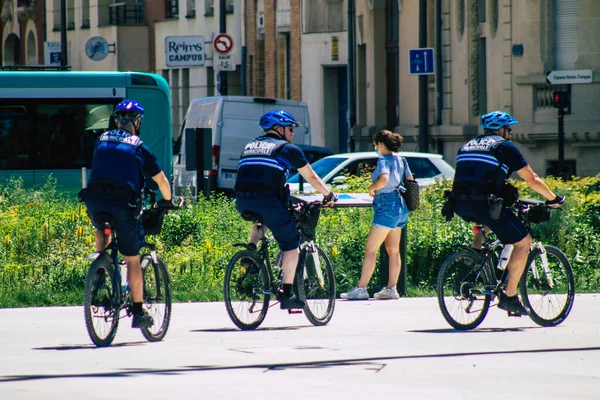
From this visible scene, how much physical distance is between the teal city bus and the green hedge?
7.42 meters

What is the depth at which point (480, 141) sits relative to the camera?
38.3 feet

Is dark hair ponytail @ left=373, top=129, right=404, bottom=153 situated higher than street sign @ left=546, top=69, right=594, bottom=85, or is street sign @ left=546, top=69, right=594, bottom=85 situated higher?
street sign @ left=546, top=69, right=594, bottom=85

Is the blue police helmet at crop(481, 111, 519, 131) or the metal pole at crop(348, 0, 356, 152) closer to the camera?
the blue police helmet at crop(481, 111, 519, 131)

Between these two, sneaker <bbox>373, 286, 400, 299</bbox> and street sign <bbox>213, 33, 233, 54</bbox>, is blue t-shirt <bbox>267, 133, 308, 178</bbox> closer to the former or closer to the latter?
sneaker <bbox>373, 286, 400, 299</bbox>

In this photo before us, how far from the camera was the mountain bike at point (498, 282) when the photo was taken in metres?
11.7

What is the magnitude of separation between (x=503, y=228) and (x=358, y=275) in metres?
3.82

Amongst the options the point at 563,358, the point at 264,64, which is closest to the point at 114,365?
the point at 563,358

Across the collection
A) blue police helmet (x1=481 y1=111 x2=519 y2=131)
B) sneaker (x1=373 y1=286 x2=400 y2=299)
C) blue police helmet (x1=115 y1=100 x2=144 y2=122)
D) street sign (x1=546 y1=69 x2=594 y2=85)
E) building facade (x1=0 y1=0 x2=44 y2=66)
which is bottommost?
sneaker (x1=373 y1=286 x2=400 y2=299)

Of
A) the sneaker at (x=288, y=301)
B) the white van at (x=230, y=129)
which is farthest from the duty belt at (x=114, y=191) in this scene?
the white van at (x=230, y=129)

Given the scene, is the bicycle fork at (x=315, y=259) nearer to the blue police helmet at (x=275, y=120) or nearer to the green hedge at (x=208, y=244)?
the blue police helmet at (x=275, y=120)

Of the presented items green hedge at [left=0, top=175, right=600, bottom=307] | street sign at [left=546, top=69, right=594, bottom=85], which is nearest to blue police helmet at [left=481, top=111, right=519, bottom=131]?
green hedge at [left=0, top=175, right=600, bottom=307]

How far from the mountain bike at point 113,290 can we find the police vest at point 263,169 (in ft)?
2.70

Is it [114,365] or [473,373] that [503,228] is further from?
[114,365]

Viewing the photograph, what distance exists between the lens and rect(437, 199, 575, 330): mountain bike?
461 inches
